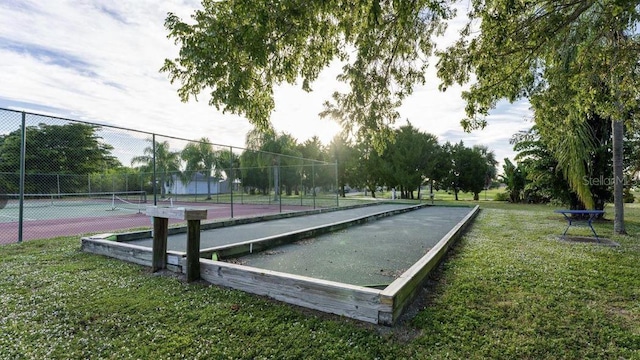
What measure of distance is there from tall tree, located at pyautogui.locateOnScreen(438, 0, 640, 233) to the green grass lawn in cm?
309

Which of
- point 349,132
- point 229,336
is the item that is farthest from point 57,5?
point 229,336

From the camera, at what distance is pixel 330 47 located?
17.1 feet

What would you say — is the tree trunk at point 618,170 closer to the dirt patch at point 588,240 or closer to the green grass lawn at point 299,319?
the dirt patch at point 588,240

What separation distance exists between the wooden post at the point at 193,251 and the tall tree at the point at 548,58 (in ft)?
14.9

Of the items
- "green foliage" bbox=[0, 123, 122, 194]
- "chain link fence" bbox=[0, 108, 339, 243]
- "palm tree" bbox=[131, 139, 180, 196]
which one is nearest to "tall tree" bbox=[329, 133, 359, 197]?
"chain link fence" bbox=[0, 108, 339, 243]

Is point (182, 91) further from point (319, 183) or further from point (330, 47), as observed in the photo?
point (319, 183)

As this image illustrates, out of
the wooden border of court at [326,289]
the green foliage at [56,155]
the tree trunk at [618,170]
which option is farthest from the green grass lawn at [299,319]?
the green foliage at [56,155]

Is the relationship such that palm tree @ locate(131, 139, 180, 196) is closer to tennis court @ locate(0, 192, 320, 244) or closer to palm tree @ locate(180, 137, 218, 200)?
palm tree @ locate(180, 137, 218, 200)

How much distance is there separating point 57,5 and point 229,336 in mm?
6405

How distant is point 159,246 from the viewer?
A: 4.17m

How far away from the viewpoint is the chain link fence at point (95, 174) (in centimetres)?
774

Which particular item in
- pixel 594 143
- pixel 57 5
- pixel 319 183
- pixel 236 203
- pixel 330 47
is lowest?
pixel 236 203

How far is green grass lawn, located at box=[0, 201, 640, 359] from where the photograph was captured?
2.24 m

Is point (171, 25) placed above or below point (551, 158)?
above
